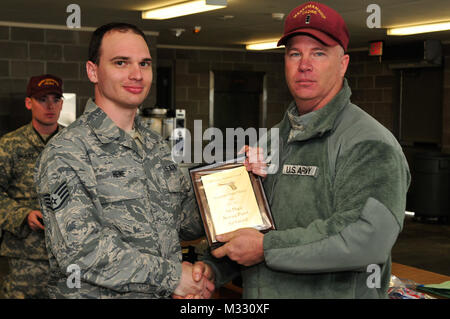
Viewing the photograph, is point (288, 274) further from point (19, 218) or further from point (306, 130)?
point (19, 218)

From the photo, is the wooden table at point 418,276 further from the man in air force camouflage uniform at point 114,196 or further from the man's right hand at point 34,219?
the man's right hand at point 34,219

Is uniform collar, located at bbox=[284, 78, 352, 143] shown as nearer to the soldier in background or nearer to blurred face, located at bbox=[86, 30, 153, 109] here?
blurred face, located at bbox=[86, 30, 153, 109]

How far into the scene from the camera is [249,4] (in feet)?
20.4

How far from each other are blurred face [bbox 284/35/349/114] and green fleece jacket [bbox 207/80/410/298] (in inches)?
2.0

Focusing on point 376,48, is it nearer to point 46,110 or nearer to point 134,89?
point 46,110

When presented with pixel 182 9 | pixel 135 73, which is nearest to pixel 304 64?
pixel 135 73

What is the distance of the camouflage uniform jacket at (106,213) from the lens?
1.88m

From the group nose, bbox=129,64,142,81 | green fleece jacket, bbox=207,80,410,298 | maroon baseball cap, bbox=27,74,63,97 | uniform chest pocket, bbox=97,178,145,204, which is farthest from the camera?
maroon baseball cap, bbox=27,74,63,97

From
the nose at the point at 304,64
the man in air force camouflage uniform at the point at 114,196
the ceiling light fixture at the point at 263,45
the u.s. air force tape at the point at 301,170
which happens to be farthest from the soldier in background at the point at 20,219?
the ceiling light fixture at the point at 263,45

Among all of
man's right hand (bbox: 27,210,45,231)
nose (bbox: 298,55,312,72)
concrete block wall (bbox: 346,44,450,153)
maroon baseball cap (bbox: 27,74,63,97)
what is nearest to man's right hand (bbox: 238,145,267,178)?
nose (bbox: 298,55,312,72)

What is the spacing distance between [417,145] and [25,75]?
6.99 meters

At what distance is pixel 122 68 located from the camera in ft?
6.86

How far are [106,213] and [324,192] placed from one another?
0.75 meters

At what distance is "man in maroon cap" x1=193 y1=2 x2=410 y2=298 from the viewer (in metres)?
1.71
